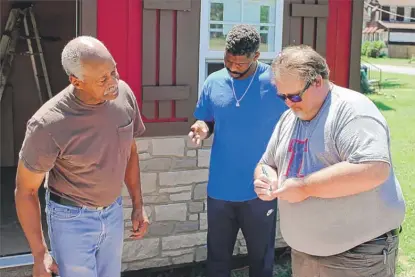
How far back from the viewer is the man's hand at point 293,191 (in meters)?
2.18

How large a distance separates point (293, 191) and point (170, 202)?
2.04 m

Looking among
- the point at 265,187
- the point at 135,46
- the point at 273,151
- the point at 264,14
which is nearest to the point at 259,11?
the point at 264,14

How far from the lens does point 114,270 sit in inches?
108

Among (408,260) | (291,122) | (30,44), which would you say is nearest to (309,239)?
(291,122)

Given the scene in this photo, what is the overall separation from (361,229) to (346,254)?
0.13 meters

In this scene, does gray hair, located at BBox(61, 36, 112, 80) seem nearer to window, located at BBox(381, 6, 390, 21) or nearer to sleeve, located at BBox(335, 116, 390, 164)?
sleeve, located at BBox(335, 116, 390, 164)

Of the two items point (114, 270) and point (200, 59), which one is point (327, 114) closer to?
point (114, 270)

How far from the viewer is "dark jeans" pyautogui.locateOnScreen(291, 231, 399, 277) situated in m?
2.22

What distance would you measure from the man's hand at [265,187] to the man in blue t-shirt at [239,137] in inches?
31.5

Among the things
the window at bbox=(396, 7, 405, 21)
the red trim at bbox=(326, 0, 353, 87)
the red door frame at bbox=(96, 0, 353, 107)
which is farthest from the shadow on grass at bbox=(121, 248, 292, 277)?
the window at bbox=(396, 7, 405, 21)

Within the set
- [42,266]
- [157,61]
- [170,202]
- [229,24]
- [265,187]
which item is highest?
[229,24]

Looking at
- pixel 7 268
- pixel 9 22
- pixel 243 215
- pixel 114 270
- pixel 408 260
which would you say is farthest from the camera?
pixel 9 22

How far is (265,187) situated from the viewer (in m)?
2.40

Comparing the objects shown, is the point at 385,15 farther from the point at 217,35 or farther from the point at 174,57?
the point at 174,57
